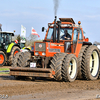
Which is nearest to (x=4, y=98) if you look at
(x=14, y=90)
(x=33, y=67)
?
(x=14, y=90)

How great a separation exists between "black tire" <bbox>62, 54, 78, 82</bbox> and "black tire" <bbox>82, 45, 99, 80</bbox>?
613mm

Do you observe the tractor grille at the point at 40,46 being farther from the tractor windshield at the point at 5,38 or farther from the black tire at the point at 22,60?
the tractor windshield at the point at 5,38

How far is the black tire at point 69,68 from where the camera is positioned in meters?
9.88

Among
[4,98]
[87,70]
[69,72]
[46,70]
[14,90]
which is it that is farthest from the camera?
[87,70]

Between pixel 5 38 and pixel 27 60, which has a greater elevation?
pixel 5 38

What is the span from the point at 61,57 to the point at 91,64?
2.71m

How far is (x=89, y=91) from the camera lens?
8297 mm

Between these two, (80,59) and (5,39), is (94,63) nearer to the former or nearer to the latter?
(80,59)

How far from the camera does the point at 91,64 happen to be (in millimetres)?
12164

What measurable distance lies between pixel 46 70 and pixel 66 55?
109 cm

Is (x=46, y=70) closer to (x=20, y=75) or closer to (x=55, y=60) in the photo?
(x=55, y=60)

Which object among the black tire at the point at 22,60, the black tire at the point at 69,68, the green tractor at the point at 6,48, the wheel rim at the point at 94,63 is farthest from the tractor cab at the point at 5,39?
the black tire at the point at 69,68

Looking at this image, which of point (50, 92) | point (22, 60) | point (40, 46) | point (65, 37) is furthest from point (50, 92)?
point (65, 37)

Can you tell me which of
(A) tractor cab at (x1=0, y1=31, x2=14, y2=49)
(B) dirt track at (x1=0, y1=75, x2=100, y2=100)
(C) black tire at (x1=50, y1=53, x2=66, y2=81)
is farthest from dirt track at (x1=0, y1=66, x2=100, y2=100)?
(A) tractor cab at (x1=0, y1=31, x2=14, y2=49)
